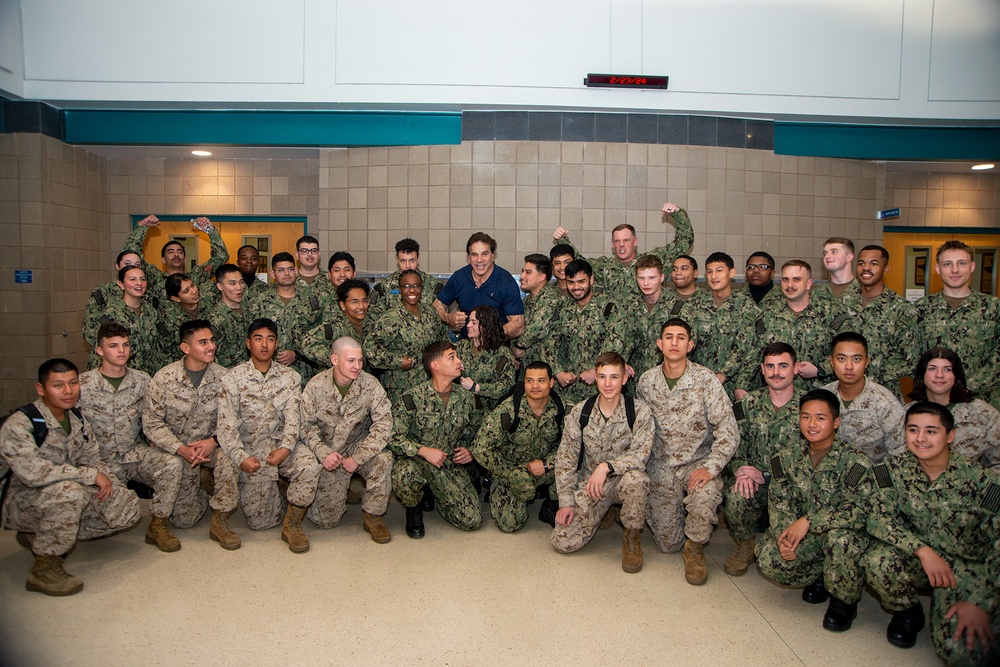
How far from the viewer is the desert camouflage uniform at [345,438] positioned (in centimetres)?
436

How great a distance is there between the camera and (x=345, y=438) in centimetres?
449

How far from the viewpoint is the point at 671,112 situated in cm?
714

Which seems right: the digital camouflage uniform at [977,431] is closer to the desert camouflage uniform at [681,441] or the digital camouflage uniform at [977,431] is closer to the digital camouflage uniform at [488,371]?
the desert camouflage uniform at [681,441]

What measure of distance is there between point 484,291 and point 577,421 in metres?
1.65

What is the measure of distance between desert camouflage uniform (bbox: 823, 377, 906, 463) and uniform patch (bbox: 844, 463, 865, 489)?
0.59m

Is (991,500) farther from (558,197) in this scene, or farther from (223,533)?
(558,197)

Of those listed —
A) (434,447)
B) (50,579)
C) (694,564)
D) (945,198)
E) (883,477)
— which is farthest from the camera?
(945,198)

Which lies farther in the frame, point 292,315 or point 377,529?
point 292,315

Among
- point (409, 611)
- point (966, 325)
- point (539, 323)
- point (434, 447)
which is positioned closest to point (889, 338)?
point (966, 325)

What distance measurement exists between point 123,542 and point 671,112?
6219mm

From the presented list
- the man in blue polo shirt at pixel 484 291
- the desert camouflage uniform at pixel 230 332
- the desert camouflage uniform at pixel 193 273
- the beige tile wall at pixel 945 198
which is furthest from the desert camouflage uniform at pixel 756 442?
the beige tile wall at pixel 945 198

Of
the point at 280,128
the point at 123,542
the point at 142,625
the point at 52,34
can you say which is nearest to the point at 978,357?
the point at 142,625

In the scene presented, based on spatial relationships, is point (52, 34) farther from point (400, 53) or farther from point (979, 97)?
point (979, 97)

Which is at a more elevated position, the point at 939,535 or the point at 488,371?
the point at 488,371
